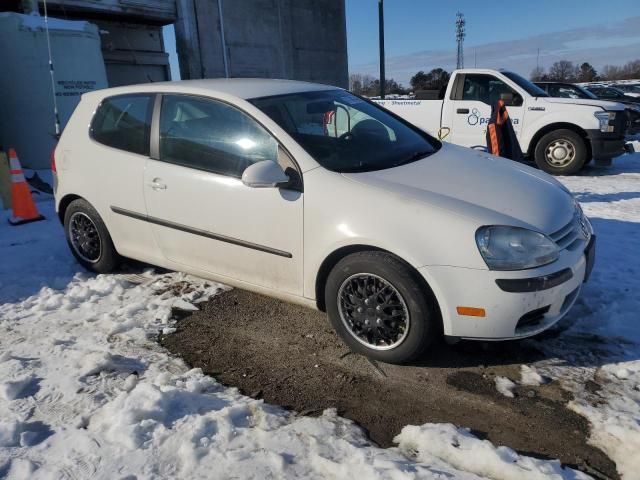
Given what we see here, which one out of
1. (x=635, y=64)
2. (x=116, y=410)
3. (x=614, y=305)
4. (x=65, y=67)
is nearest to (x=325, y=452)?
(x=116, y=410)

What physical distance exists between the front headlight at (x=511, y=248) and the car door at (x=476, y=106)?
667 centimetres

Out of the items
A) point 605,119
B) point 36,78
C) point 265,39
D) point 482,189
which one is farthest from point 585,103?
point 265,39

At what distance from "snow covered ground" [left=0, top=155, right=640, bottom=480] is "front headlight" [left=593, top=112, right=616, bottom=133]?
17.3 ft

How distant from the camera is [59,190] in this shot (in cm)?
463

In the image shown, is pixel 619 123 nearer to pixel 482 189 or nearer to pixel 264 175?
pixel 482 189

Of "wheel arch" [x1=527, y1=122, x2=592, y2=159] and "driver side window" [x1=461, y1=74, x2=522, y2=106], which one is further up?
"driver side window" [x1=461, y1=74, x2=522, y2=106]

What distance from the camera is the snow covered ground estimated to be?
2279 millimetres

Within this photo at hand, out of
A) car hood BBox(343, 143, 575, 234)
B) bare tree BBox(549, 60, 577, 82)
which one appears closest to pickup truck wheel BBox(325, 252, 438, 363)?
car hood BBox(343, 143, 575, 234)

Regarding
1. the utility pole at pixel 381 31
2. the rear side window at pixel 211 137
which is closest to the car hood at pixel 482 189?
the rear side window at pixel 211 137

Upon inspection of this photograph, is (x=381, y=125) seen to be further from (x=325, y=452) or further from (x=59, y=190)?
(x=59, y=190)

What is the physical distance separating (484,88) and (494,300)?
289 inches

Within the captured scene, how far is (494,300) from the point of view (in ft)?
9.11

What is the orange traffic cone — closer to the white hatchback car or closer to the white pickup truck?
the white hatchback car

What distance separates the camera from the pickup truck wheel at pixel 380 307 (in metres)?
2.89
